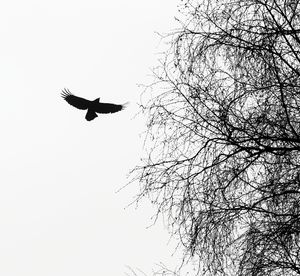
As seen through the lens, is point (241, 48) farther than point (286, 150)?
Yes

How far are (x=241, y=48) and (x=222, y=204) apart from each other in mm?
1224

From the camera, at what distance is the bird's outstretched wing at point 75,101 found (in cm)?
972

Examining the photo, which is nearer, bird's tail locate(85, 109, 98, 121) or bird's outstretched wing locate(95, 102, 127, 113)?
bird's tail locate(85, 109, 98, 121)

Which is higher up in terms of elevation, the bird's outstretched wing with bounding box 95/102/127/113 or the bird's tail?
the bird's outstretched wing with bounding box 95/102/127/113

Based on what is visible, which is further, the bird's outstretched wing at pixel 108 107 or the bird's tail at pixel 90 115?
the bird's outstretched wing at pixel 108 107

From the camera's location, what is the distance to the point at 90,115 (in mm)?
9711

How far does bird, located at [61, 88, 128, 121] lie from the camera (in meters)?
9.73

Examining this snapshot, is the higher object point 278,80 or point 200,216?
point 278,80

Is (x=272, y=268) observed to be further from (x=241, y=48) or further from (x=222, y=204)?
(x=241, y=48)

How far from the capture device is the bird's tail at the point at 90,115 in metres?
9.59

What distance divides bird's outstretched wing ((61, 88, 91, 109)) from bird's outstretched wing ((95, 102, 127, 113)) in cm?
15

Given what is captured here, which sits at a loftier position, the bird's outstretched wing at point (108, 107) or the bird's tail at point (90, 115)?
the bird's outstretched wing at point (108, 107)

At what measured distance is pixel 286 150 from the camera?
546cm

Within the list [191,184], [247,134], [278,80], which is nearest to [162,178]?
[191,184]
